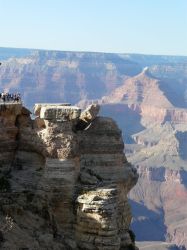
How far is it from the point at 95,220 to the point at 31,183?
4834mm

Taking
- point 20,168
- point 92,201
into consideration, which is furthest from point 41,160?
point 92,201

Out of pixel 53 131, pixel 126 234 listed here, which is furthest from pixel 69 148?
pixel 126 234

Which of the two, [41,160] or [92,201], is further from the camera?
[41,160]

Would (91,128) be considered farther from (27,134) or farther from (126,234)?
(126,234)

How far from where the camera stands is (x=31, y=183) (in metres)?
35.6

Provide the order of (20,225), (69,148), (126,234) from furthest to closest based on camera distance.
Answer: (126,234) < (69,148) < (20,225)

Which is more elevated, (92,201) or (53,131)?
(53,131)

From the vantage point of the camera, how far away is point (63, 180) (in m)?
34.8

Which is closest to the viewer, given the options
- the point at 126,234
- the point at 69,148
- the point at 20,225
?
the point at 20,225

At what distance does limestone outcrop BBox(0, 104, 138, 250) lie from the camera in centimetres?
3306

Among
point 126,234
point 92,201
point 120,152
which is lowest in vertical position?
point 126,234

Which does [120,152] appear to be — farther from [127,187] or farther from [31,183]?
[31,183]

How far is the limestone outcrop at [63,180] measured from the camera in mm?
33062

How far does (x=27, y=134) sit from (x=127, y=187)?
7.26 metres
